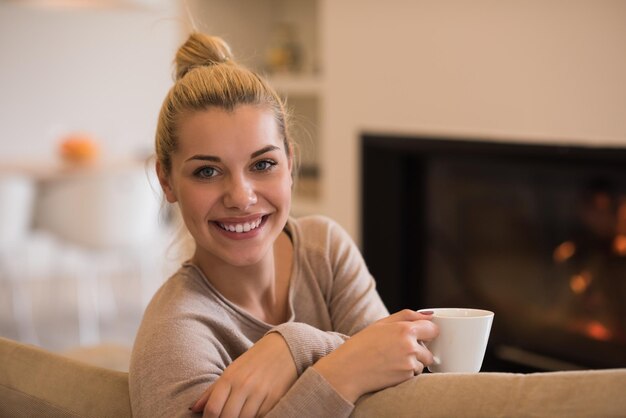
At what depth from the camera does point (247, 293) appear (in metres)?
1.38

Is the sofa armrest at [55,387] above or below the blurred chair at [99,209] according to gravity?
above

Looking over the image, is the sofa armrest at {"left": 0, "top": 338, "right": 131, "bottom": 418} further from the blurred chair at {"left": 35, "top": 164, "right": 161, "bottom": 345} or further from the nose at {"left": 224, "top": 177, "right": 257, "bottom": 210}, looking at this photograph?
the blurred chair at {"left": 35, "top": 164, "right": 161, "bottom": 345}

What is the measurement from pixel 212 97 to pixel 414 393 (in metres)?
0.54

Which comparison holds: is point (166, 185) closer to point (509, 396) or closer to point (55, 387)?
point (55, 387)

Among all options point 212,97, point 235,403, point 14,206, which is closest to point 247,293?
point 212,97

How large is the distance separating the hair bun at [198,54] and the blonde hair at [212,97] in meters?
0.04

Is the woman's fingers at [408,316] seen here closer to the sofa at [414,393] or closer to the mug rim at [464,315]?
the mug rim at [464,315]

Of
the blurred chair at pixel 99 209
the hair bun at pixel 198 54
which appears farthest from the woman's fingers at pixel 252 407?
Answer: the blurred chair at pixel 99 209

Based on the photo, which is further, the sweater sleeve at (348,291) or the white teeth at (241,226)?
the sweater sleeve at (348,291)

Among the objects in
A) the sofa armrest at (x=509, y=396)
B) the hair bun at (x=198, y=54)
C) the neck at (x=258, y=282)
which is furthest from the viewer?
the hair bun at (x=198, y=54)

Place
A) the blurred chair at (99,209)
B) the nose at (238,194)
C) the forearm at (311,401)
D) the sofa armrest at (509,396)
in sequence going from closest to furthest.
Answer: the sofa armrest at (509,396) → the forearm at (311,401) → the nose at (238,194) → the blurred chair at (99,209)

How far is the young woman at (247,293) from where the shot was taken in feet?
3.31

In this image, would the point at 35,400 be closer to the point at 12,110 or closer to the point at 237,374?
the point at 237,374

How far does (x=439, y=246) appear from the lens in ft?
9.82
